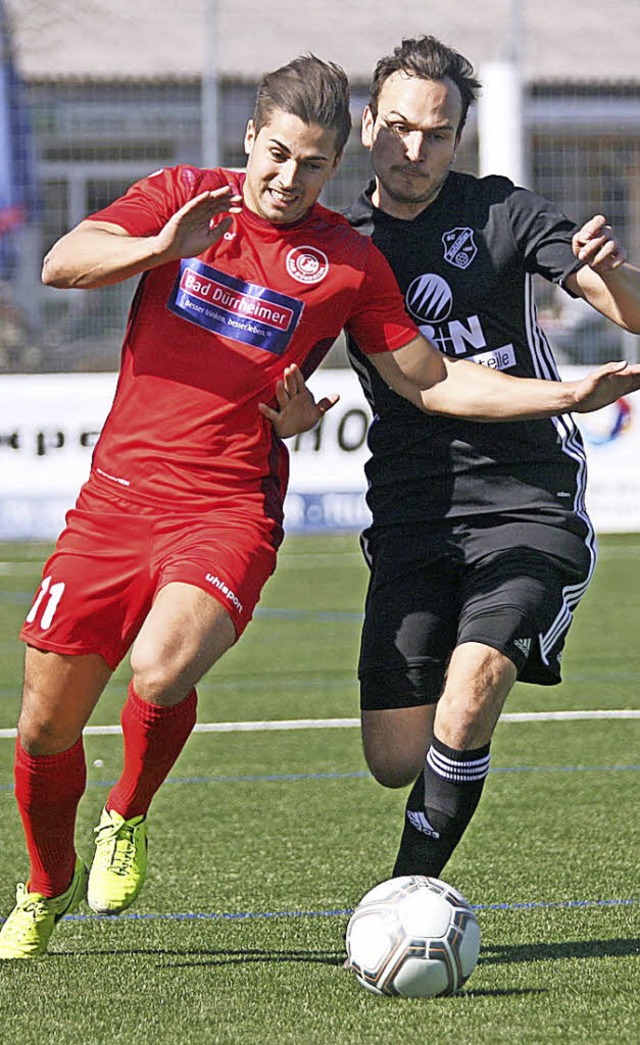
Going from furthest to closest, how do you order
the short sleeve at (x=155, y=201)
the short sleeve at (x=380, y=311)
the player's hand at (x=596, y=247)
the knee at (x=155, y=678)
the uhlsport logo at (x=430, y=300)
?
the uhlsport logo at (x=430, y=300), the short sleeve at (x=380, y=311), the player's hand at (x=596, y=247), the short sleeve at (x=155, y=201), the knee at (x=155, y=678)

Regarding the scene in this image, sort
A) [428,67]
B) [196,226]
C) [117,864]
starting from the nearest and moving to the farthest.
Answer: [196,226]
[117,864]
[428,67]

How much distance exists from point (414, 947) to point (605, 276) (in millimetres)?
1806

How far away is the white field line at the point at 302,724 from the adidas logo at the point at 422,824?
3.27 m

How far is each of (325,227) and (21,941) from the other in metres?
2.00

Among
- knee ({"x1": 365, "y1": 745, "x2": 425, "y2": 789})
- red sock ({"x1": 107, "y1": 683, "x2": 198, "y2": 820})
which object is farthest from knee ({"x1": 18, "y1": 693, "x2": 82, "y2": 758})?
knee ({"x1": 365, "y1": 745, "x2": 425, "y2": 789})

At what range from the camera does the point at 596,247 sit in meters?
4.62

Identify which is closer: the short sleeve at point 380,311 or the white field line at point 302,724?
the short sleeve at point 380,311

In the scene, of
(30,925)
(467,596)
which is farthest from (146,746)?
(467,596)

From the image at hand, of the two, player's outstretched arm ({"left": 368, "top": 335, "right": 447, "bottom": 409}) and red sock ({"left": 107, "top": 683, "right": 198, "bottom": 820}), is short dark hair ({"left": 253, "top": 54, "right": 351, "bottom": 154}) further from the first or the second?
red sock ({"left": 107, "top": 683, "right": 198, "bottom": 820})

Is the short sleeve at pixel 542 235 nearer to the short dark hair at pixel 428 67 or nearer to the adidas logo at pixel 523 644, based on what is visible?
the short dark hair at pixel 428 67

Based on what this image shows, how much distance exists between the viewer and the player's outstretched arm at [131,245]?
4238 millimetres

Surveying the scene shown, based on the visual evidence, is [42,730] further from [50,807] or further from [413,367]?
[413,367]

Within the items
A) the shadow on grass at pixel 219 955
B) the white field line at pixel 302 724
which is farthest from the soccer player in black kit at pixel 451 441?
the white field line at pixel 302 724

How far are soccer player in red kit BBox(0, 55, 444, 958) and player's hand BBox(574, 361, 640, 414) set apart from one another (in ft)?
2.14
